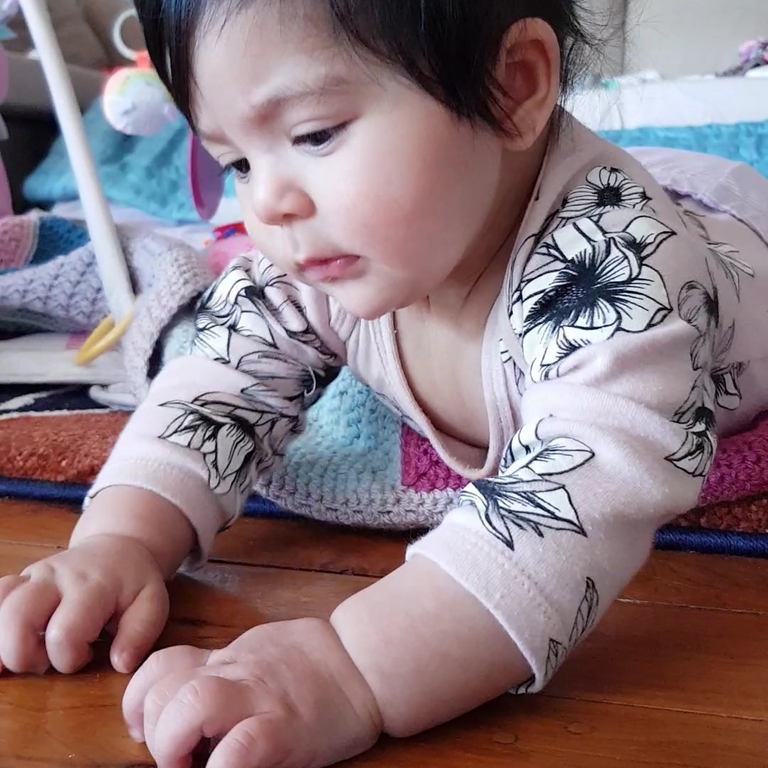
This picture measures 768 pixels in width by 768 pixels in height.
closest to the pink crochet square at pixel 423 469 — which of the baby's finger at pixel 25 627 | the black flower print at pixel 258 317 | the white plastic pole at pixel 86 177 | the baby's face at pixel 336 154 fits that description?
the black flower print at pixel 258 317

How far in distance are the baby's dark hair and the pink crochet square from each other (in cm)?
29

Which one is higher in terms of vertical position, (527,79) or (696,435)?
(527,79)

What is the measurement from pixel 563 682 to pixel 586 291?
0.23 meters

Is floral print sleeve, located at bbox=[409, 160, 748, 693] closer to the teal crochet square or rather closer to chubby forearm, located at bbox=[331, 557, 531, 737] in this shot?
chubby forearm, located at bbox=[331, 557, 531, 737]

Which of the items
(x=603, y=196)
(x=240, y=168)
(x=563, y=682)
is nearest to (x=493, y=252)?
(x=603, y=196)

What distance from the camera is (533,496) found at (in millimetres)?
498

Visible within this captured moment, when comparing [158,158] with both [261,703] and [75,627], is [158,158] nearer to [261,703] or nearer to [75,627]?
[75,627]

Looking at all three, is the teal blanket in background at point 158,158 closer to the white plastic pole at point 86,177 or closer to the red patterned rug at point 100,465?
the white plastic pole at point 86,177

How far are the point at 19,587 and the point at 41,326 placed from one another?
0.64 meters

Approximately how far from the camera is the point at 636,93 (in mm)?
2076

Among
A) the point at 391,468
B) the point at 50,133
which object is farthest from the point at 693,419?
the point at 50,133

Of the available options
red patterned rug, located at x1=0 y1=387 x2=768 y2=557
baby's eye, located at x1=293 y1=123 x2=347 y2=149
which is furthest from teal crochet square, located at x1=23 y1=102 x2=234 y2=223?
baby's eye, located at x1=293 y1=123 x2=347 y2=149

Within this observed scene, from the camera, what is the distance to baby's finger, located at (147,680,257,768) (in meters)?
0.42

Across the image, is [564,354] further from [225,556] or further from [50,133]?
[50,133]
